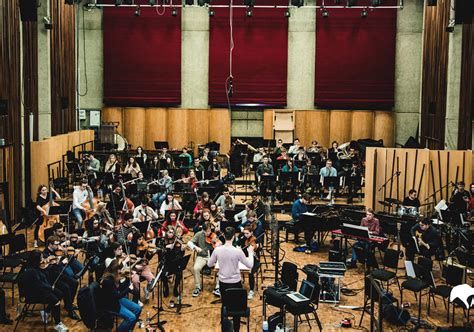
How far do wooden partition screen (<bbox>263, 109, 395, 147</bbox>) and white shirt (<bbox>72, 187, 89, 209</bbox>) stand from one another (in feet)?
42.5

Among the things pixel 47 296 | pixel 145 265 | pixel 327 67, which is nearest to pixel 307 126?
pixel 327 67

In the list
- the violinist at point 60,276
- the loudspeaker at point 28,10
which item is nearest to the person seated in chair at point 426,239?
the violinist at point 60,276

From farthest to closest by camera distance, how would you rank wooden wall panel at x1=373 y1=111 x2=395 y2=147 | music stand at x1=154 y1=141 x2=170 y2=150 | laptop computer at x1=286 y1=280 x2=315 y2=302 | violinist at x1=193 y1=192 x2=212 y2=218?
wooden wall panel at x1=373 y1=111 x2=395 y2=147, music stand at x1=154 y1=141 x2=170 y2=150, violinist at x1=193 y1=192 x2=212 y2=218, laptop computer at x1=286 y1=280 x2=315 y2=302

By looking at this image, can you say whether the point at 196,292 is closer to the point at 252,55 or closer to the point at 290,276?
the point at 290,276

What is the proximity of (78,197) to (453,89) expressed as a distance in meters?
13.7

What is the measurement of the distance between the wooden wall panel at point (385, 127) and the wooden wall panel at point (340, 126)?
1211 millimetres

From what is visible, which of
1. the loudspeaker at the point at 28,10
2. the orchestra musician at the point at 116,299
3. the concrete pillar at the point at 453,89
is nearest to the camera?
the orchestra musician at the point at 116,299

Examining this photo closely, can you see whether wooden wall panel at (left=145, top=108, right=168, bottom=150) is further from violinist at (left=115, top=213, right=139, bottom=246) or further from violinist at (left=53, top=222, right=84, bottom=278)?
violinist at (left=53, top=222, right=84, bottom=278)

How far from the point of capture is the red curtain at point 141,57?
30344 mm

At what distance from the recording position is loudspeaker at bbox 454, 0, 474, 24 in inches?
803

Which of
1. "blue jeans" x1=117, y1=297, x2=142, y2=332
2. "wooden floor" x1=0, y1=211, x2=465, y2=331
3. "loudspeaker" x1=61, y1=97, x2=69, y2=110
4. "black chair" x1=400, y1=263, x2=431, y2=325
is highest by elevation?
"loudspeaker" x1=61, y1=97, x2=69, y2=110

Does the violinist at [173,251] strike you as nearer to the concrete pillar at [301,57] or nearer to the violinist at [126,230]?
the violinist at [126,230]

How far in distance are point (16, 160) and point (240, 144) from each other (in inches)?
404

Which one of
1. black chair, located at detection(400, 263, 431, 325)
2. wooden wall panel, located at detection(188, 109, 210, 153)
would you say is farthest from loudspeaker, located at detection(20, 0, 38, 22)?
black chair, located at detection(400, 263, 431, 325)
